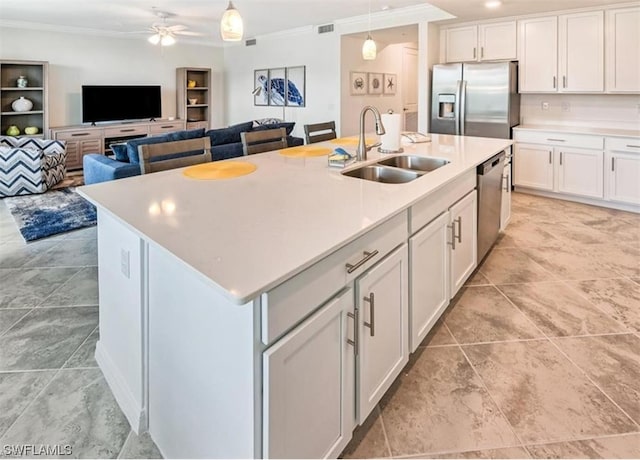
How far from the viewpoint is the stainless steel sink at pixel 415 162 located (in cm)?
279

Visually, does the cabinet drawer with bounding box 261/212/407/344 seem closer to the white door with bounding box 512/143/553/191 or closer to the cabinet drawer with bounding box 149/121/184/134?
the white door with bounding box 512/143/553/191

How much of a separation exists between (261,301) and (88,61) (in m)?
8.42

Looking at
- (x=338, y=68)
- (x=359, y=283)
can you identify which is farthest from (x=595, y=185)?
(x=359, y=283)

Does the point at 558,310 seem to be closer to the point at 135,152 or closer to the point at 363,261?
the point at 363,261

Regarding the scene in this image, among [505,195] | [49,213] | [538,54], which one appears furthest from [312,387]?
[538,54]

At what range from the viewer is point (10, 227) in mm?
4363

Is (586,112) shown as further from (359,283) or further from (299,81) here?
(359,283)

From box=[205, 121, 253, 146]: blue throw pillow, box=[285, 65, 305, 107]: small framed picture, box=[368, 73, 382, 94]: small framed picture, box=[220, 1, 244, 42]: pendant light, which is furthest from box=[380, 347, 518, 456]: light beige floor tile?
box=[285, 65, 305, 107]: small framed picture

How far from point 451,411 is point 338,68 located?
6262 mm

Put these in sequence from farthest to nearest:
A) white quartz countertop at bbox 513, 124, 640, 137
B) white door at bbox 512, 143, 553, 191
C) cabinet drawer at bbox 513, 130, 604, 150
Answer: white door at bbox 512, 143, 553, 191 → cabinet drawer at bbox 513, 130, 604, 150 → white quartz countertop at bbox 513, 124, 640, 137

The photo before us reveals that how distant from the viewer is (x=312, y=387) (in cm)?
127

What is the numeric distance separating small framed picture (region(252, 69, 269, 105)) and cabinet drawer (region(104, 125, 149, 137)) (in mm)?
2239

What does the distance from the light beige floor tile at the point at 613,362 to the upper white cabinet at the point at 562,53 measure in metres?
3.86

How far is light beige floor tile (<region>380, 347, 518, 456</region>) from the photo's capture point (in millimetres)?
1641
